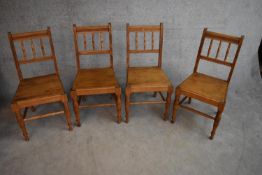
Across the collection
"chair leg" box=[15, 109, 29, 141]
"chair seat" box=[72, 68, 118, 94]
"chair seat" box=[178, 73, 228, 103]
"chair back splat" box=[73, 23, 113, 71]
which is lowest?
"chair leg" box=[15, 109, 29, 141]

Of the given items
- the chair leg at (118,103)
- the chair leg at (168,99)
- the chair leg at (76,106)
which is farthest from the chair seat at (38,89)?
the chair leg at (168,99)

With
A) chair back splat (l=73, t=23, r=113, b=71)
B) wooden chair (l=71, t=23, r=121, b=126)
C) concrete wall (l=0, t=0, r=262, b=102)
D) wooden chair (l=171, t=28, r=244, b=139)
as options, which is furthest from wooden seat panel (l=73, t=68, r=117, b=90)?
wooden chair (l=171, t=28, r=244, b=139)

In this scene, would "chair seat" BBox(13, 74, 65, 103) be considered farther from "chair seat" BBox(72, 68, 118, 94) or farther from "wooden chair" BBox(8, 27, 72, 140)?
"chair seat" BBox(72, 68, 118, 94)

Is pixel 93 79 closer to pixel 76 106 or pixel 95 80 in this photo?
pixel 95 80

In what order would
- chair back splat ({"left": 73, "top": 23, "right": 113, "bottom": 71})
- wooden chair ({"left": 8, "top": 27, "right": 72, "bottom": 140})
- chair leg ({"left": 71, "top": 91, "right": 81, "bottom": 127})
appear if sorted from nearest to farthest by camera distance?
wooden chair ({"left": 8, "top": 27, "right": 72, "bottom": 140}), chair leg ({"left": 71, "top": 91, "right": 81, "bottom": 127}), chair back splat ({"left": 73, "top": 23, "right": 113, "bottom": 71})

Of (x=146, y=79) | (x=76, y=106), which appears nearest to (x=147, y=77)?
(x=146, y=79)

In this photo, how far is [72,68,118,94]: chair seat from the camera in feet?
8.21

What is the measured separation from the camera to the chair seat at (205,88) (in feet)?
7.95

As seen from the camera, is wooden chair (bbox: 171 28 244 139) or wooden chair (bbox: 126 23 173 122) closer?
wooden chair (bbox: 171 28 244 139)

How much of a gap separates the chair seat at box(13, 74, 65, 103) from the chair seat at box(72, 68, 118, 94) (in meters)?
0.20

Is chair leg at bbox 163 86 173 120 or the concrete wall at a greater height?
the concrete wall

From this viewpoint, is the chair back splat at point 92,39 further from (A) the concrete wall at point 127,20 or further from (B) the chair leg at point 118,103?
(B) the chair leg at point 118,103

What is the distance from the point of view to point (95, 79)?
264 cm

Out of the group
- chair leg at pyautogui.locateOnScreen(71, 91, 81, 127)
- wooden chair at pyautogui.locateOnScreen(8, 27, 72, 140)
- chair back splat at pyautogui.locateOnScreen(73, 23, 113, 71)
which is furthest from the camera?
chair back splat at pyautogui.locateOnScreen(73, 23, 113, 71)
